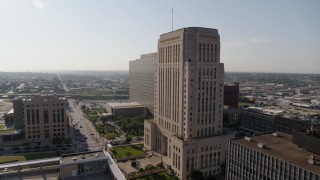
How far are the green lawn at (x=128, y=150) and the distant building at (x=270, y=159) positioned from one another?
56.7 m

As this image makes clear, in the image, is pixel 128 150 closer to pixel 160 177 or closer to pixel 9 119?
pixel 160 177

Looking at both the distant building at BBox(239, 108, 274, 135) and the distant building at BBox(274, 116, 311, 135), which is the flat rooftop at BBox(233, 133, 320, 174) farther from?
the distant building at BBox(239, 108, 274, 135)

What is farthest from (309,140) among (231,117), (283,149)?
(231,117)

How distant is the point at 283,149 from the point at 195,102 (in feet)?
125

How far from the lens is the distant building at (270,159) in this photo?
2566 inches

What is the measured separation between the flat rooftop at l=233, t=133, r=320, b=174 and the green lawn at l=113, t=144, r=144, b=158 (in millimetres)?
60488

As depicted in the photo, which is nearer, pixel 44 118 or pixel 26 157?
pixel 26 157

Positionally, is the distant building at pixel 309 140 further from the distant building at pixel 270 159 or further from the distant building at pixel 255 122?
the distant building at pixel 255 122

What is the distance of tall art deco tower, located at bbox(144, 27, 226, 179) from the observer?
10469 cm

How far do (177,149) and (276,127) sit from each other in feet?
282

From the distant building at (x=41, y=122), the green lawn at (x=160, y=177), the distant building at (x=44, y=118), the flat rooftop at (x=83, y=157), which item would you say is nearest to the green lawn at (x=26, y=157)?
the distant building at (x=41, y=122)

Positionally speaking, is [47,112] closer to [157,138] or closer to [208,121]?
[157,138]

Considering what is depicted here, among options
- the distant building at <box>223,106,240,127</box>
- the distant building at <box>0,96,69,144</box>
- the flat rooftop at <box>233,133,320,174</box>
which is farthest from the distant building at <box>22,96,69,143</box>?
the distant building at <box>223,106,240,127</box>

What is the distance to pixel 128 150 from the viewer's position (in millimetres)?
137375
